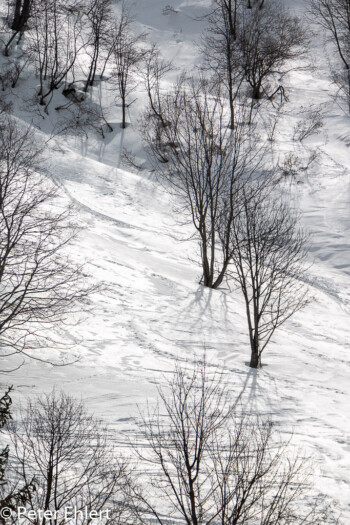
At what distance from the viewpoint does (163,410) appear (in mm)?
11508

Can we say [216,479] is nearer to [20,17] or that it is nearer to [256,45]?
[256,45]

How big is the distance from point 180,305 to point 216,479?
31.1 ft

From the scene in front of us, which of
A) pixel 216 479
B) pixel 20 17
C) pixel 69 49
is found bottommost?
pixel 216 479

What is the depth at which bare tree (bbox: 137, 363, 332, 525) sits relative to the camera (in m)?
7.08

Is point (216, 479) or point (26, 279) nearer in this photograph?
point (216, 479)

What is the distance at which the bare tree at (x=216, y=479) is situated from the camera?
708 centimetres

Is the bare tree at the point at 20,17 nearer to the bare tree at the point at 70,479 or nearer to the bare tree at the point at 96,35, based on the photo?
the bare tree at the point at 96,35

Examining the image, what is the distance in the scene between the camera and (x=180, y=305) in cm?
1794

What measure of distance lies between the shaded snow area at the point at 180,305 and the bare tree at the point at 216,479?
71 cm

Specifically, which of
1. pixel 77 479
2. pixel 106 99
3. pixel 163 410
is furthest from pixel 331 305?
pixel 106 99

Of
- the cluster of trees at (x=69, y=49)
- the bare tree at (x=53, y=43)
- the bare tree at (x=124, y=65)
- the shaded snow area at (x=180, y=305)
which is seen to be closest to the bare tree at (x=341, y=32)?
the shaded snow area at (x=180, y=305)

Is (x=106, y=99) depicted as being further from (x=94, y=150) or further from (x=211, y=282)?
(x=211, y=282)

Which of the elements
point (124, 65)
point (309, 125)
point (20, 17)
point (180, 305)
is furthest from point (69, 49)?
point (180, 305)

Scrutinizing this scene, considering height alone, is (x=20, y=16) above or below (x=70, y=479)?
above
